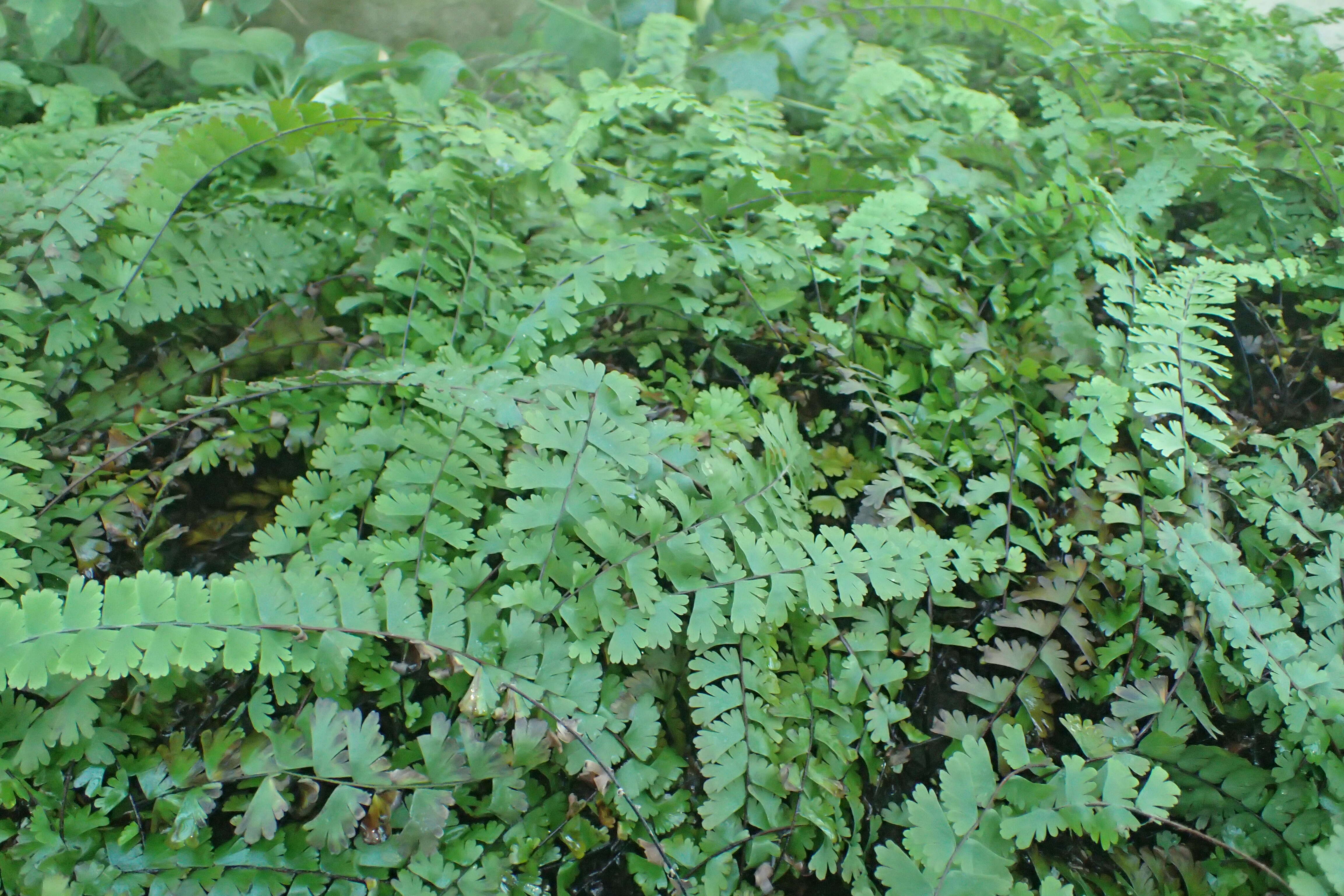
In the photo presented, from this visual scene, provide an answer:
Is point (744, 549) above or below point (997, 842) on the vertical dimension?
above

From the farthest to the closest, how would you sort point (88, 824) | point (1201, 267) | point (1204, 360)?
point (1201, 267) → point (1204, 360) → point (88, 824)

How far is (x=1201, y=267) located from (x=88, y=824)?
2.19 metres

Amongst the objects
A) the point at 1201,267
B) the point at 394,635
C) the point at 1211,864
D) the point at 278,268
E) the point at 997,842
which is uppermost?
the point at 1201,267

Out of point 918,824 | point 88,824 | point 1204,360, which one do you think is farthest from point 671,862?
point 1204,360

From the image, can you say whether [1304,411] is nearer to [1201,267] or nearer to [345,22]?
[1201,267]

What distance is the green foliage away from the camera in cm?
113

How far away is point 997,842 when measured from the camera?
44.7 inches

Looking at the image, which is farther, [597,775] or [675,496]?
[675,496]

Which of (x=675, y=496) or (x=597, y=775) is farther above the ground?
(x=675, y=496)

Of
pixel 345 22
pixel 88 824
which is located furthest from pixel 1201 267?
pixel 345 22

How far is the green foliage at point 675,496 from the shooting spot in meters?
1.13

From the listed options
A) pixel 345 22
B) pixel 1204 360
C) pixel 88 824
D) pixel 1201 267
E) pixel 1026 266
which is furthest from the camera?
pixel 345 22

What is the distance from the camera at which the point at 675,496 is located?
124 centimetres

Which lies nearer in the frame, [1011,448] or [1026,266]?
[1011,448]
